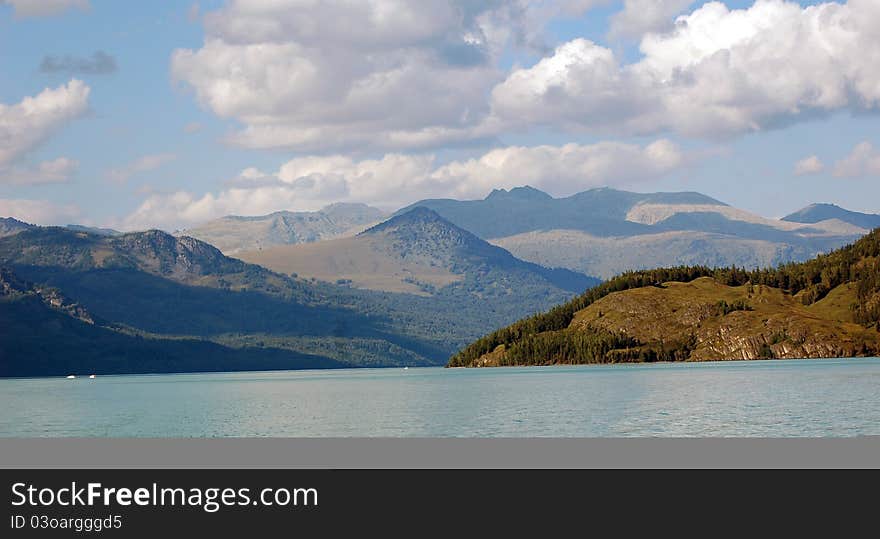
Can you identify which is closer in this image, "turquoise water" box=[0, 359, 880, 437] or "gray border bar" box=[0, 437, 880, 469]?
"gray border bar" box=[0, 437, 880, 469]

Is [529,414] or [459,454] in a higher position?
[459,454]

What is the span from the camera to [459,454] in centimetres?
8200

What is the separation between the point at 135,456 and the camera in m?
84.6

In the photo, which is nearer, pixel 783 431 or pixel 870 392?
pixel 783 431

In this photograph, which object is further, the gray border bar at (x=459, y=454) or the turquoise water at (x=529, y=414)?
the turquoise water at (x=529, y=414)

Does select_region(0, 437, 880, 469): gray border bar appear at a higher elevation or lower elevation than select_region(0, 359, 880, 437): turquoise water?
higher

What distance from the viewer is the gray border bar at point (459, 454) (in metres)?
73.4

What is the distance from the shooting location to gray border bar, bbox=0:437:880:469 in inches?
2889

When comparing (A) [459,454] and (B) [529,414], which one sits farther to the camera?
(B) [529,414]

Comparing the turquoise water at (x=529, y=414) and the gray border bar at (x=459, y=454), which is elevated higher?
the gray border bar at (x=459, y=454)
